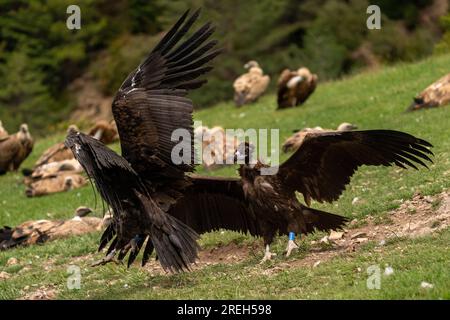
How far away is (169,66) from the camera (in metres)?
8.45

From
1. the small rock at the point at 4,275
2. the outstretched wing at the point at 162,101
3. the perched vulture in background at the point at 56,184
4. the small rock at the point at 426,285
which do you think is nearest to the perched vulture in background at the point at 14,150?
the perched vulture in background at the point at 56,184

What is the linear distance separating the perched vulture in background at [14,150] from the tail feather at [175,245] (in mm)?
11090

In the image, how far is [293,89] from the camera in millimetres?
19641

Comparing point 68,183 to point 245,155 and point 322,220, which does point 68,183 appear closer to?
point 245,155

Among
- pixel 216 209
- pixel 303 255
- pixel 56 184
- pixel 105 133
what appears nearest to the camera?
pixel 303 255

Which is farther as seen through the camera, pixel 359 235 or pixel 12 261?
pixel 12 261

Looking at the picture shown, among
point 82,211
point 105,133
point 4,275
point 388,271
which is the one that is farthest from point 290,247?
point 105,133

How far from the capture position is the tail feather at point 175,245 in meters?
7.80

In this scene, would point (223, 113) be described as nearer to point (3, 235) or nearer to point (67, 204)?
point (67, 204)

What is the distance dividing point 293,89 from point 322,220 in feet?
37.0

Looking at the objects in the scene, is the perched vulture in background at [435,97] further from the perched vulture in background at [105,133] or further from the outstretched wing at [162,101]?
the outstretched wing at [162,101]

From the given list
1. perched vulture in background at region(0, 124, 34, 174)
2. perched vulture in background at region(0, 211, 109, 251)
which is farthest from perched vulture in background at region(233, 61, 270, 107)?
perched vulture in background at region(0, 211, 109, 251)

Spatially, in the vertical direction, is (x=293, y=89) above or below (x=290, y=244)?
above
